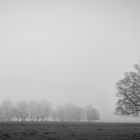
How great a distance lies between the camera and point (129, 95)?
2536 cm

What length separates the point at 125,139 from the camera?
57.0ft

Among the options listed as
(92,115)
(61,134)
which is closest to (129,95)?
(61,134)

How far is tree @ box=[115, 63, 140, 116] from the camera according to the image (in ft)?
81.2

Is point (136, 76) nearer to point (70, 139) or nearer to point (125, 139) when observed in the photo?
point (125, 139)

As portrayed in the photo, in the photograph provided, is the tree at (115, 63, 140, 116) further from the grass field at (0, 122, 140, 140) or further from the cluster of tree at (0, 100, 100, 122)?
the cluster of tree at (0, 100, 100, 122)

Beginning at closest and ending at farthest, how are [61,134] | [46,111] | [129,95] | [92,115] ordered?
[61,134], [129,95], [46,111], [92,115]

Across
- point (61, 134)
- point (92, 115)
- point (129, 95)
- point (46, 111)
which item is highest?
point (129, 95)

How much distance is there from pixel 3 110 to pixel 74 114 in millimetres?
48910

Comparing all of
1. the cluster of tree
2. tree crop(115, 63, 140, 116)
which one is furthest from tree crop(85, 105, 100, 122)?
tree crop(115, 63, 140, 116)

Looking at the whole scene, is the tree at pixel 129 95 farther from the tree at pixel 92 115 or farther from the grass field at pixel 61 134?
the tree at pixel 92 115

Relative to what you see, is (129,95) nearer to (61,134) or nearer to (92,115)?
(61,134)

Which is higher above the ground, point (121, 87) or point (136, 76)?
point (136, 76)

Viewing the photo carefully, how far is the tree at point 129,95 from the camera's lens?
24750 millimetres

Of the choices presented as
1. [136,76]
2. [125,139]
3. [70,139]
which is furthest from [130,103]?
[70,139]
